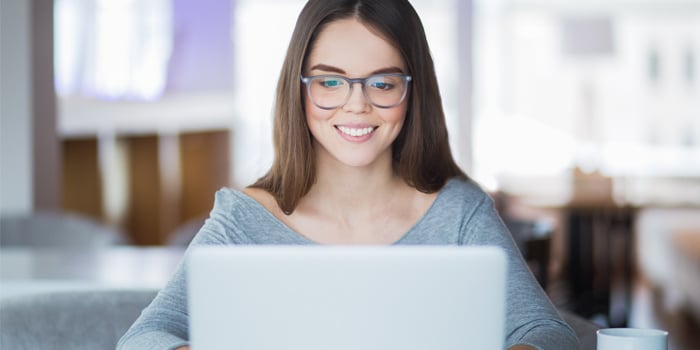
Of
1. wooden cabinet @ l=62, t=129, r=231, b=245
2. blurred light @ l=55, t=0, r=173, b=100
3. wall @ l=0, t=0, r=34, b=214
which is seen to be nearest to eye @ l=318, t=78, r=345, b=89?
wall @ l=0, t=0, r=34, b=214

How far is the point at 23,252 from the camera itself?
2875 mm

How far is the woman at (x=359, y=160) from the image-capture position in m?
1.48

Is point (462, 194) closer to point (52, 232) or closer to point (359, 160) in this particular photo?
point (359, 160)

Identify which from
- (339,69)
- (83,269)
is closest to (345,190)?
(339,69)

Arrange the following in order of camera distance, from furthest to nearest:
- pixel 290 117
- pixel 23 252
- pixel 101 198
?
1. pixel 101 198
2. pixel 23 252
3. pixel 290 117

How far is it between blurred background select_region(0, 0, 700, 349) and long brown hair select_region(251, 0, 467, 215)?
4.12 feet

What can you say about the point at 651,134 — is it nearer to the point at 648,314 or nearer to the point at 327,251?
the point at 648,314

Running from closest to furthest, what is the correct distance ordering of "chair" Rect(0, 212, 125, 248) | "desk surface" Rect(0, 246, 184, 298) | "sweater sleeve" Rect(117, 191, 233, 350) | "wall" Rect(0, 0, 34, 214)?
"sweater sleeve" Rect(117, 191, 233, 350) < "desk surface" Rect(0, 246, 184, 298) < "chair" Rect(0, 212, 125, 248) < "wall" Rect(0, 0, 34, 214)

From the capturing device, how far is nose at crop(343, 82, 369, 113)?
4.76ft

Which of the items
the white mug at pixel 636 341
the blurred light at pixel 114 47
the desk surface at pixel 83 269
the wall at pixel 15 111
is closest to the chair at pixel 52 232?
the desk surface at pixel 83 269

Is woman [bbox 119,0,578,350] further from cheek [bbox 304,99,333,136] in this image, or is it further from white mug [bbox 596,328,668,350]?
white mug [bbox 596,328,668,350]

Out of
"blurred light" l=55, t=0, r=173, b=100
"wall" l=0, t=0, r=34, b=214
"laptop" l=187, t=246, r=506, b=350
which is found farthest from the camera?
Result: "blurred light" l=55, t=0, r=173, b=100

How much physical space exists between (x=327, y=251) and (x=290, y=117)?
78cm

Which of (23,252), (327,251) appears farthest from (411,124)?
(23,252)
